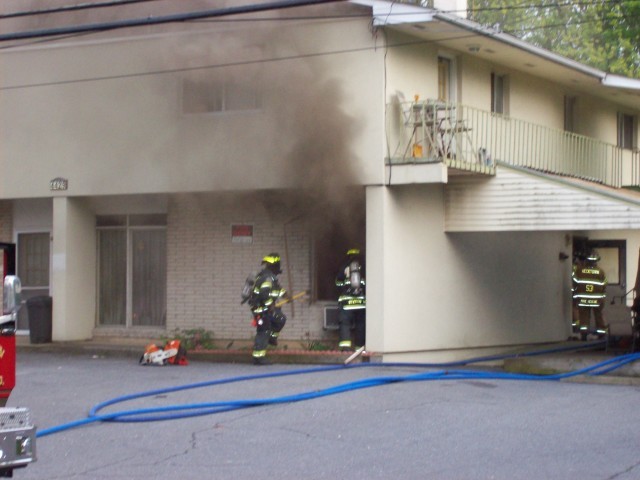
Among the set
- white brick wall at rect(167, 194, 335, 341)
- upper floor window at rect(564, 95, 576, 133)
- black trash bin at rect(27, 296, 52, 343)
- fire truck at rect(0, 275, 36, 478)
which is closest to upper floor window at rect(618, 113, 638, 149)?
upper floor window at rect(564, 95, 576, 133)

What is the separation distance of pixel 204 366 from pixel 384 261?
3205 mm

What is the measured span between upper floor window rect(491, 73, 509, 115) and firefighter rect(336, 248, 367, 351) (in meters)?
4.54

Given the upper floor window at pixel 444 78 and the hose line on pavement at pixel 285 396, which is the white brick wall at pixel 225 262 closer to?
the hose line on pavement at pixel 285 396

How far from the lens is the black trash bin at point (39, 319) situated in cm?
1752

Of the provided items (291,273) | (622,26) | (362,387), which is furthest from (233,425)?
(622,26)

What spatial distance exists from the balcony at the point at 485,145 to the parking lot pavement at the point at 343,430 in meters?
3.52

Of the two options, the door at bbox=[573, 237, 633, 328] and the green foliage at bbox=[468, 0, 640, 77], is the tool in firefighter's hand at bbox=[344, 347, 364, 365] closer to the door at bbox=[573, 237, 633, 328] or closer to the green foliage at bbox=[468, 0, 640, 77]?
the door at bbox=[573, 237, 633, 328]

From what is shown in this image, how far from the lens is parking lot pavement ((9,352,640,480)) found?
817 centimetres

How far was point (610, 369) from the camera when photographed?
44.6 feet

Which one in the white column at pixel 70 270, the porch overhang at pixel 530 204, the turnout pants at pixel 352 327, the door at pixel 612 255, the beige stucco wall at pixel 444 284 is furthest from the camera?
the door at pixel 612 255

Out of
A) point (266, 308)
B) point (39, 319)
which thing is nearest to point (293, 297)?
point (266, 308)

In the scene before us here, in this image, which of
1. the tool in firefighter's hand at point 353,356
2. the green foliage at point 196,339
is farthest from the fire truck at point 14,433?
the green foliage at point 196,339

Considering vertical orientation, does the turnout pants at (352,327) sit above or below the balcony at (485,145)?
below

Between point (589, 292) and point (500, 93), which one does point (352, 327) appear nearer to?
point (500, 93)
